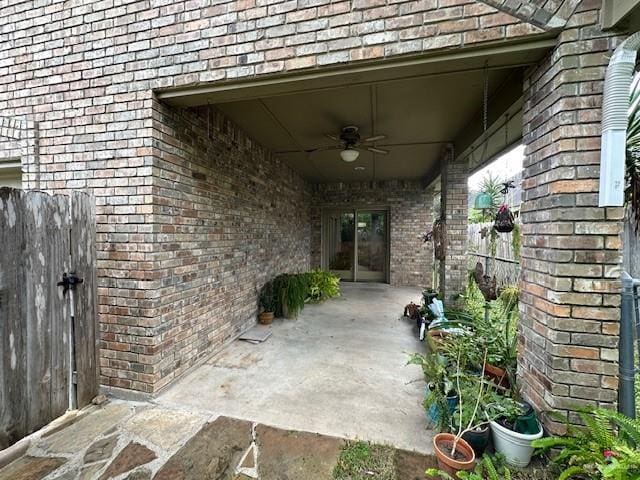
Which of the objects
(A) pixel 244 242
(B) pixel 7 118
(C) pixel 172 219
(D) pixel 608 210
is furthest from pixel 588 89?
(B) pixel 7 118

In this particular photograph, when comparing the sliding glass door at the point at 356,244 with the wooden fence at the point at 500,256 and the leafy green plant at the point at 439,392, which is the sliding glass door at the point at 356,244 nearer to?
the wooden fence at the point at 500,256

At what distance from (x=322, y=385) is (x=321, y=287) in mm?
3423

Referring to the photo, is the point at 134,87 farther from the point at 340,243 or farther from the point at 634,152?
the point at 340,243

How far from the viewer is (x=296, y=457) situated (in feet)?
5.63

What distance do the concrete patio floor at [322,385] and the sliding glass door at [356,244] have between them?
12.4 ft

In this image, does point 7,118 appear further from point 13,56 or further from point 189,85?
point 189,85

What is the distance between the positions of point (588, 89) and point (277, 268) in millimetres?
4737

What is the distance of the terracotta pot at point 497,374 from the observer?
2156 millimetres

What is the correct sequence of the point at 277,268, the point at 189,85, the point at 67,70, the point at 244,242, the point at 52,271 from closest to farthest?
the point at 52,271, the point at 189,85, the point at 67,70, the point at 244,242, the point at 277,268

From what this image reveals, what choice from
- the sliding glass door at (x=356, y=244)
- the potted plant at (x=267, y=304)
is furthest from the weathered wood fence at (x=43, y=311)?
the sliding glass door at (x=356, y=244)

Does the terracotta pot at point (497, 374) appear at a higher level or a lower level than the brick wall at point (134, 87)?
lower

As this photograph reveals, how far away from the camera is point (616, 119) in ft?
4.81

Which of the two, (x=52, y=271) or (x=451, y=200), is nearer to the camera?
(x=52, y=271)

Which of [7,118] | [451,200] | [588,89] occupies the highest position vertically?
[7,118]
